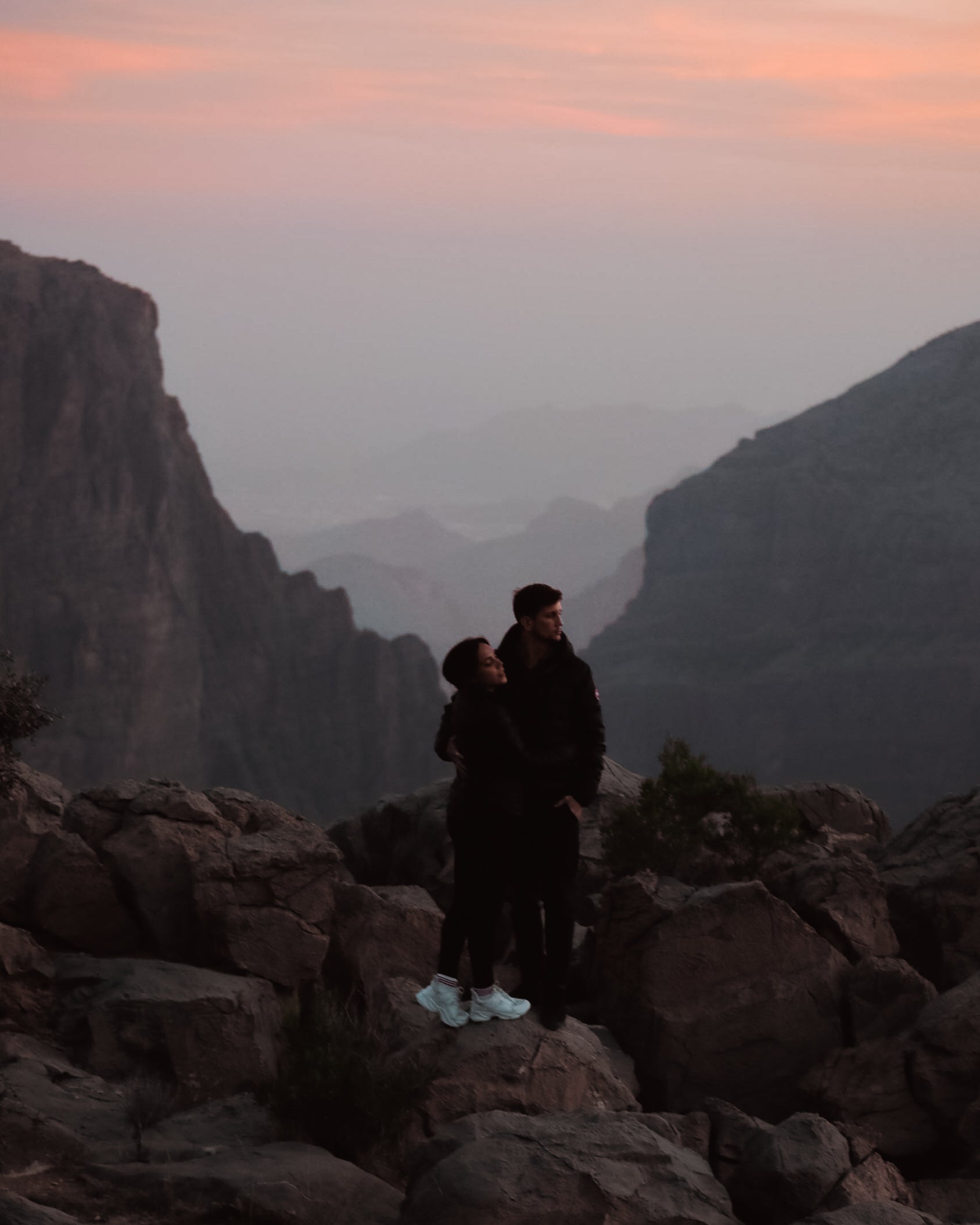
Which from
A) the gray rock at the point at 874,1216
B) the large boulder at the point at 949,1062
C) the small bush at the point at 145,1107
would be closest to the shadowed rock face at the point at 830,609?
the large boulder at the point at 949,1062

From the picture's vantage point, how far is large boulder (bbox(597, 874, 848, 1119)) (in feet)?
51.5

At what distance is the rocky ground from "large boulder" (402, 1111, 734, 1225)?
0.02 m

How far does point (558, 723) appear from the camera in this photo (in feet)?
33.6

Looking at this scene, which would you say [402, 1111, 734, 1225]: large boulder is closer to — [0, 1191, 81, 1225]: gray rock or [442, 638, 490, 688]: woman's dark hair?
[0, 1191, 81, 1225]: gray rock

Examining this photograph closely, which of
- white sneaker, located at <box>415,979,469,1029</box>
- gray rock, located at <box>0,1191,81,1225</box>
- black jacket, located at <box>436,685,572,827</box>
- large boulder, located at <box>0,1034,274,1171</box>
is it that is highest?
black jacket, located at <box>436,685,572,827</box>

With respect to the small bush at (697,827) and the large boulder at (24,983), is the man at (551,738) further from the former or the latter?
the small bush at (697,827)

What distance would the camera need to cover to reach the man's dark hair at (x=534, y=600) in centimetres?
1023

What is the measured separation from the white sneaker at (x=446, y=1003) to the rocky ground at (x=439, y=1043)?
181 mm

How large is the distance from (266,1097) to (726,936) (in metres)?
6.60

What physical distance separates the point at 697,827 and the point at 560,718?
47.0 ft

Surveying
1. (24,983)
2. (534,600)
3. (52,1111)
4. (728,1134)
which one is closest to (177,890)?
(24,983)

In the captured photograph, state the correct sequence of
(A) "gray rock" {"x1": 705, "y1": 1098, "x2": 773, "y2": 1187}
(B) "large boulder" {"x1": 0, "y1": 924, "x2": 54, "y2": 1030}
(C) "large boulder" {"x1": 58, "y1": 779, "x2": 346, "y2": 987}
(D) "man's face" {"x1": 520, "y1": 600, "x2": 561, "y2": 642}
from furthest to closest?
(C) "large boulder" {"x1": 58, "y1": 779, "x2": 346, "y2": 987} < (B) "large boulder" {"x1": 0, "y1": 924, "x2": 54, "y2": 1030} < (A) "gray rock" {"x1": 705, "y1": 1098, "x2": 773, "y2": 1187} < (D) "man's face" {"x1": 520, "y1": 600, "x2": 561, "y2": 642}

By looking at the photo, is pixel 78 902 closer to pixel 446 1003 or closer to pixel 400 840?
pixel 446 1003

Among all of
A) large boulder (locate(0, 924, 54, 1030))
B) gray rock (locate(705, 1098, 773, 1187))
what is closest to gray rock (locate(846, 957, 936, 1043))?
gray rock (locate(705, 1098, 773, 1187))
